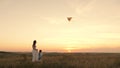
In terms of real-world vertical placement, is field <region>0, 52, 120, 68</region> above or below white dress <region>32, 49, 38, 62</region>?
below

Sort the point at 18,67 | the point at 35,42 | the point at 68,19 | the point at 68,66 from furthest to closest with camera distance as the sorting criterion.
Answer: the point at 68,19 < the point at 35,42 < the point at 68,66 < the point at 18,67

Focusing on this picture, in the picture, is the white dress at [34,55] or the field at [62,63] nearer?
the field at [62,63]

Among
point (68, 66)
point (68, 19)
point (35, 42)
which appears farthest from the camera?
point (68, 19)

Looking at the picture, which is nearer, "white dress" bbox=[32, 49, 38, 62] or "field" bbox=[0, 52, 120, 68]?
"field" bbox=[0, 52, 120, 68]

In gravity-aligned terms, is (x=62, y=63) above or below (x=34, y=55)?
below

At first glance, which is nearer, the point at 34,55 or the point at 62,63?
the point at 62,63

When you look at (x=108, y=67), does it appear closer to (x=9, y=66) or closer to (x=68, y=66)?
(x=68, y=66)

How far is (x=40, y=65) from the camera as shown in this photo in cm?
1452

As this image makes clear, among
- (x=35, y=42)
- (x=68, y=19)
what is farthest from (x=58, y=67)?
(x=68, y=19)

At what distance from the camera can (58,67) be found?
575 inches

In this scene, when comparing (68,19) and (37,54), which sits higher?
(68,19)

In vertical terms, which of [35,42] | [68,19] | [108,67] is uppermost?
[68,19]

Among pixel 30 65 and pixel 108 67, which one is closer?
pixel 30 65

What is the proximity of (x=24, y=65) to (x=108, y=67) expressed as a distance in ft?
18.5
